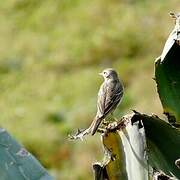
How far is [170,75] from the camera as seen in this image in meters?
2.07

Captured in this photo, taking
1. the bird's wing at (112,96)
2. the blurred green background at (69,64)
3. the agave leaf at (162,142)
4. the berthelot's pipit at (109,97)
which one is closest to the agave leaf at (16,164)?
the agave leaf at (162,142)

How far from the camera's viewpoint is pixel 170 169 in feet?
6.23

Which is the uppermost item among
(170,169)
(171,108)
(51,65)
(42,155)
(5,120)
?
(51,65)

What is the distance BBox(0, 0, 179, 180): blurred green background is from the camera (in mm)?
11023

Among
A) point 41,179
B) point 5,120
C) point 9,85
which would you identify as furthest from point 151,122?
point 9,85

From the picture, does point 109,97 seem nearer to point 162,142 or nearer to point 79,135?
point 79,135

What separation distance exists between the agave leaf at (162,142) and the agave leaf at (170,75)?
0.55 feet

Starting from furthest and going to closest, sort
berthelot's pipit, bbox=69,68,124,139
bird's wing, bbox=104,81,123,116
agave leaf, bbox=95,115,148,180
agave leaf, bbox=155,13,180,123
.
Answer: bird's wing, bbox=104,81,123,116
berthelot's pipit, bbox=69,68,124,139
agave leaf, bbox=155,13,180,123
agave leaf, bbox=95,115,148,180

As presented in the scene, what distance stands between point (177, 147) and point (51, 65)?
12.2 meters

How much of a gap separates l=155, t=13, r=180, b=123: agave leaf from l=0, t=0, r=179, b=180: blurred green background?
7.86 meters

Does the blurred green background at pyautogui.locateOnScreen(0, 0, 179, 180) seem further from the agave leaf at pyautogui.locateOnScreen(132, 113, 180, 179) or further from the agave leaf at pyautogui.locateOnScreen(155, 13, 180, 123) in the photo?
the agave leaf at pyautogui.locateOnScreen(132, 113, 180, 179)

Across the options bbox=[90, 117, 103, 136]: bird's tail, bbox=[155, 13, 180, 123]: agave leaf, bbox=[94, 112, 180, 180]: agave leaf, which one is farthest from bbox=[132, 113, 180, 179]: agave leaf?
bbox=[90, 117, 103, 136]: bird's tail

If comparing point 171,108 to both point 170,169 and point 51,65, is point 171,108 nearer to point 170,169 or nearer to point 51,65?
point 170,169

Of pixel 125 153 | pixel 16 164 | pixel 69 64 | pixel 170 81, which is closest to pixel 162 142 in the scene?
pixel 125 153
